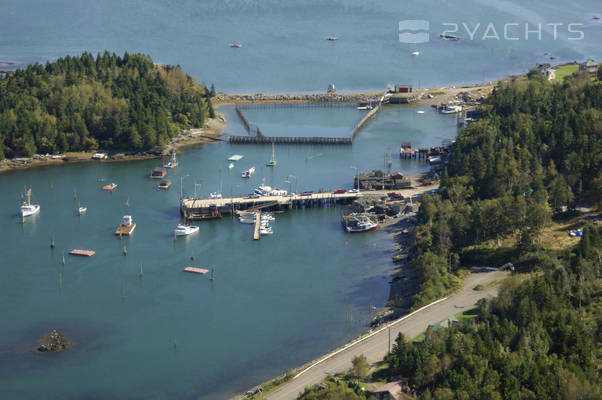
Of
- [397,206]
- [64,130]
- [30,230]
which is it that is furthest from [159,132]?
[397,206]

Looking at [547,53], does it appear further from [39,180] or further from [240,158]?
[39,180]

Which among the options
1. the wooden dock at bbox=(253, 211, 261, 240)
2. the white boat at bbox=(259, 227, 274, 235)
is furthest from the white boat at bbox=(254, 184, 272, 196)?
the white boat at bbox=(259, 227, 274, 235)

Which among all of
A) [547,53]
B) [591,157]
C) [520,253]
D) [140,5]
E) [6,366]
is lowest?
→ [6,366]

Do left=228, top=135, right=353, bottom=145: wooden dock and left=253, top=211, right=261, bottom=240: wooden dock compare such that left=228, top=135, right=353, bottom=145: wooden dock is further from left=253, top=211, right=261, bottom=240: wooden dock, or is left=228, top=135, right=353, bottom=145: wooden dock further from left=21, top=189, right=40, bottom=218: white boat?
left=21, top=189, right=40, bottom=218: white boat

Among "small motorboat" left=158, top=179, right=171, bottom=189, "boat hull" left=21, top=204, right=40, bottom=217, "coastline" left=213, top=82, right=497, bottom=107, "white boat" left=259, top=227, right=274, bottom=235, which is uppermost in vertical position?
"coastline" left=213, top=82, right=497, bottom=107
